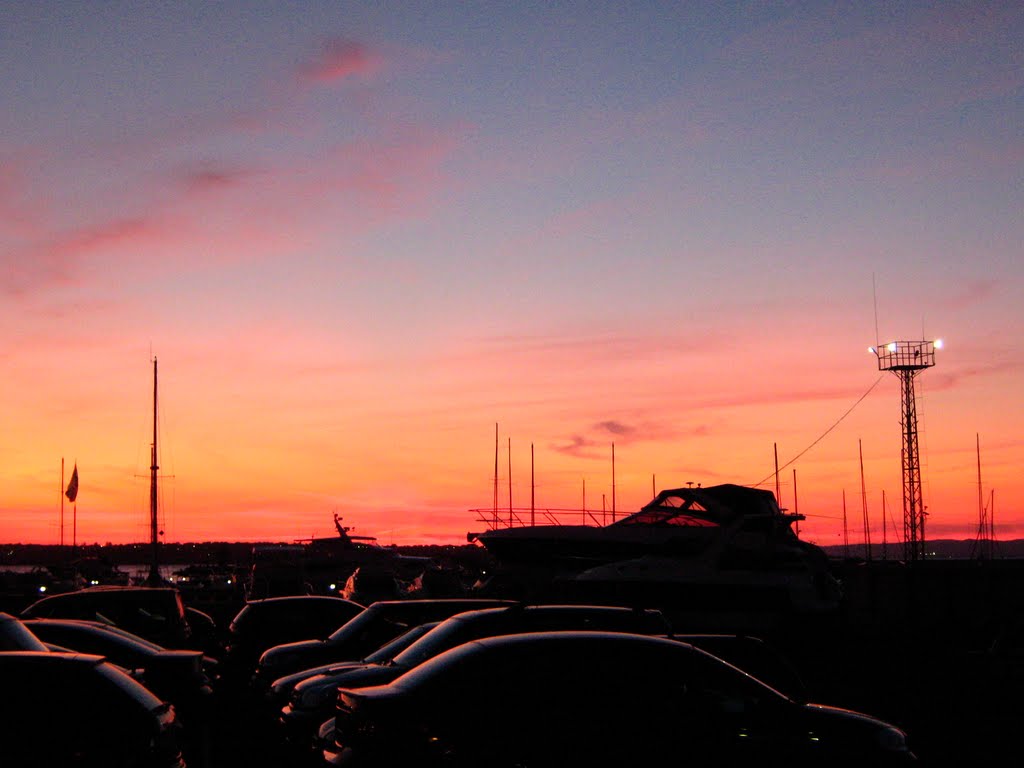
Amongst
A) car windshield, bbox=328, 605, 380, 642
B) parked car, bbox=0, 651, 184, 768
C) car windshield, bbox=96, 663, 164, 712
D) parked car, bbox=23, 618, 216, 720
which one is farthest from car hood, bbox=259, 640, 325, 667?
parked car, bbox=0, 651, 184, 768

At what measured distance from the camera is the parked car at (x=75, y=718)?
7.21 meters

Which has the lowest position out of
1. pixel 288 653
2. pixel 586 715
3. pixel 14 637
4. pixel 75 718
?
pixel 288 653

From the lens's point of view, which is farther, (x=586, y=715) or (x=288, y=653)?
(x=288, y=653)

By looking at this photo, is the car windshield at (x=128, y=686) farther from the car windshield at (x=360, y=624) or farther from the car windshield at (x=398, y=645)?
the car windshield at (x=360, y=624)

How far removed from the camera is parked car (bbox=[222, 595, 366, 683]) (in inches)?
722

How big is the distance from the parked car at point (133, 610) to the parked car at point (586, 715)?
35.6 feet

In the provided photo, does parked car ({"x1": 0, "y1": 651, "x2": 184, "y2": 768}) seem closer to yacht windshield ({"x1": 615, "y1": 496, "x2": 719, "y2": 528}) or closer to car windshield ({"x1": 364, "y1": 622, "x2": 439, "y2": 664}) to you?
car windshield ({"x1": 364, "y1": 622, "x2": 439, "y2": 664})

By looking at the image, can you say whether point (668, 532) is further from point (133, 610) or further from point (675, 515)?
point (133, 610)

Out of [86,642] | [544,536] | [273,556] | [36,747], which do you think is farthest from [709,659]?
[273,556]

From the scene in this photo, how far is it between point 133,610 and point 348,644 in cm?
580

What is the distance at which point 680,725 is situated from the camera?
27.2 ft

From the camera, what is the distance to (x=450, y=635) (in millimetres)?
11438

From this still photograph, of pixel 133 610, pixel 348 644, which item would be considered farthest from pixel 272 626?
pixel 348 644

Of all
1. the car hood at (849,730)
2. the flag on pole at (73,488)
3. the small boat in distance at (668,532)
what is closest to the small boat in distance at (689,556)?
the small boat in distance at (668,532)
